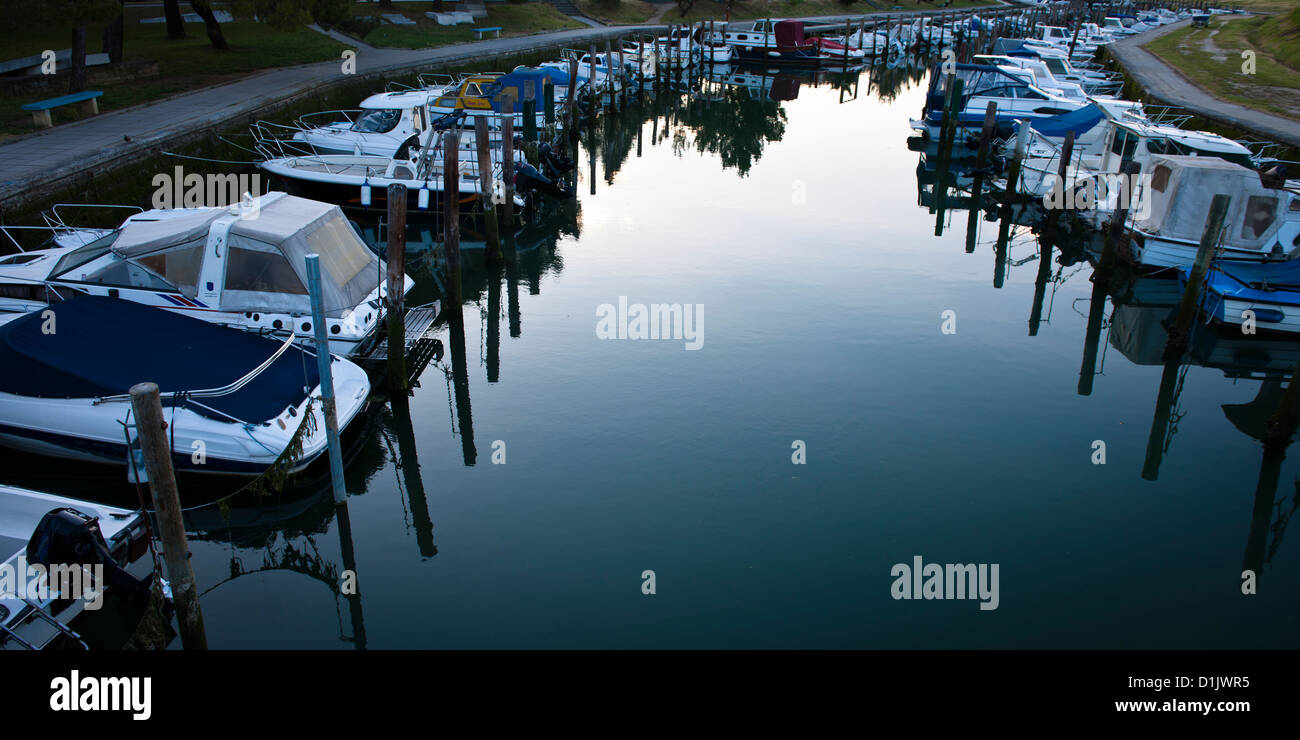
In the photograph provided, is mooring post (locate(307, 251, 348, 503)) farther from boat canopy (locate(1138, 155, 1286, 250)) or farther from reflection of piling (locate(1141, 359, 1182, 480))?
boat canopy (locate(1138, 155, 1286, 250))

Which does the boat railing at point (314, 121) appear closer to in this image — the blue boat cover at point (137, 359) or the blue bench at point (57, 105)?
the blue bench at point (57, 105)

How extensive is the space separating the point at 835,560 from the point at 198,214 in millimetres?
11371

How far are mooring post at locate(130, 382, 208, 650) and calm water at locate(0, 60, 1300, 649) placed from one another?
1231 mm

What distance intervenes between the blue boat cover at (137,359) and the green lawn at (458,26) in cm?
3181

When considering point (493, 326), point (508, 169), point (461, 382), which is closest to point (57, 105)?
point (508, 169)

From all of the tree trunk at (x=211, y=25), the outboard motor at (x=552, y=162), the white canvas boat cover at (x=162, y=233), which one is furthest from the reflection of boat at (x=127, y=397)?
the tree trunk at (x=211, y=25)

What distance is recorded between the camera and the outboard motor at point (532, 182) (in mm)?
22719

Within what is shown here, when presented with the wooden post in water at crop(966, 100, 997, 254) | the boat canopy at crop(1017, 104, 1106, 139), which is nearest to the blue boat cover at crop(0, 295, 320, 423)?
the wooden post in water at crop(966, 100, 997, 254)

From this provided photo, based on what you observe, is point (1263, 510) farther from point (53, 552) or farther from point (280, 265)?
point (280, 265)

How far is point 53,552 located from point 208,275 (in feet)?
19.9

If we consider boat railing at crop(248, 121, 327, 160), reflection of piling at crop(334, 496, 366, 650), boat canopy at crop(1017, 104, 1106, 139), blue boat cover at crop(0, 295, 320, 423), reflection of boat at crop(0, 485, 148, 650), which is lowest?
reflection of piling at crop(334, 496, 366, 650)

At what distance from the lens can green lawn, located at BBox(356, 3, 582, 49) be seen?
4150 centimetres

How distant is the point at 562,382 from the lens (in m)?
14.2
